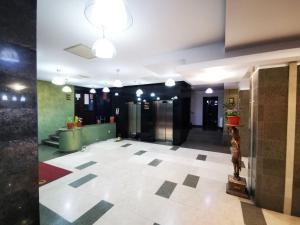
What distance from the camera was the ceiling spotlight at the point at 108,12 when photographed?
122 centimetres

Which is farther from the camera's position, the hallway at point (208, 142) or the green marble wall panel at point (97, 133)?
the green marble wall panel at point (97, 133)

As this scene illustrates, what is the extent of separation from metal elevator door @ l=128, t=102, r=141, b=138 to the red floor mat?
14.0 ft

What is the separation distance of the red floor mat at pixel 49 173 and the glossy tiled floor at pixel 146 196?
18 centimetres

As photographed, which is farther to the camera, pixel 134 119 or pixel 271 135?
pixel 134 119

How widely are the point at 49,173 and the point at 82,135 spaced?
96.0 inches

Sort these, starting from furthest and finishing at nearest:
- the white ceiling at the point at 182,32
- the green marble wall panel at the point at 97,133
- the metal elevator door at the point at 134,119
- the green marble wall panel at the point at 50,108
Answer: the metal elevator door at the point at 134,119 < the green marble wall panel at the point at 50,108 < the green marble wall panel at the point at 97,133 < the white ceiling at the point at 182,32

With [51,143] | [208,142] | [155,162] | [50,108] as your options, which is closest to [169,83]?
[155,162]

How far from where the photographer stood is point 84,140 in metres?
5.95

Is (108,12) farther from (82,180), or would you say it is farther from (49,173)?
(49,173)

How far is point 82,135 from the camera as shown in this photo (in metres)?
5.82

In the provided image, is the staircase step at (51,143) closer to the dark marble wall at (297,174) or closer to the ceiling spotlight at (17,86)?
the ceiling spotlight at (17,86)

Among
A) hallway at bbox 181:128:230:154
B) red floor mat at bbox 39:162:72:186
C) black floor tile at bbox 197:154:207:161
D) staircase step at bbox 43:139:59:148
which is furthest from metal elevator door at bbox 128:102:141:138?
red floor mat at bbox 39:162:72:186

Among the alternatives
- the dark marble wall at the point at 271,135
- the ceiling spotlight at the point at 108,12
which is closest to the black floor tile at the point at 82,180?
the ceiling spotlight at the point at 108,12

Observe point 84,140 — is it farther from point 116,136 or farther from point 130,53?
point 130,53
